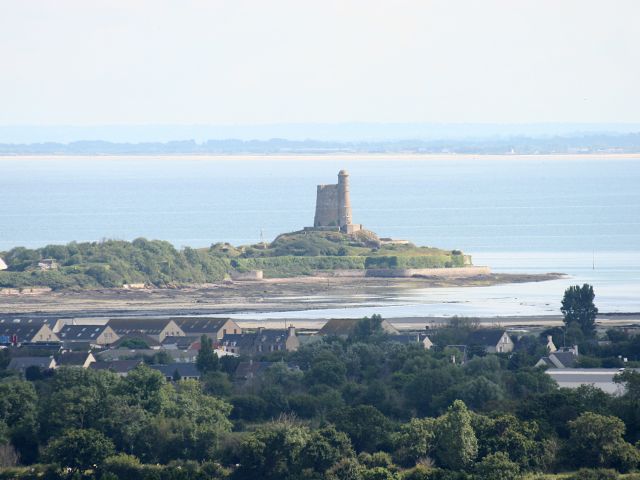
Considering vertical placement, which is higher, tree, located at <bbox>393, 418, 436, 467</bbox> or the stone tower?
tree, located at <bbox>393, 418, 436, 467</bbox>

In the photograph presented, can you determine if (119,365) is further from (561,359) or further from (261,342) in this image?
(561,359)

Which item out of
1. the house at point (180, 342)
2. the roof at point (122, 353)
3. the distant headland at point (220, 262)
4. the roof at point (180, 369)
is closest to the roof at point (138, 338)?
the house at point (180, 342)

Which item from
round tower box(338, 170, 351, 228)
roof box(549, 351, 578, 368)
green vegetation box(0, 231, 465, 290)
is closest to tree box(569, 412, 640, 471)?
roof box(549, 351, 578, 368)

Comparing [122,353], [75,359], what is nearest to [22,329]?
[122,353]

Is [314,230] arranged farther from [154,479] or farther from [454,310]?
[154,479]

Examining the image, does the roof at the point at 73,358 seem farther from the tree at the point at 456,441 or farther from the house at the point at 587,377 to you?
the tree at the point at 456,441

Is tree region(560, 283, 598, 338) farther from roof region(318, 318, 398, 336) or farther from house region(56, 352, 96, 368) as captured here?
house region(56, 352, 96, 368)
